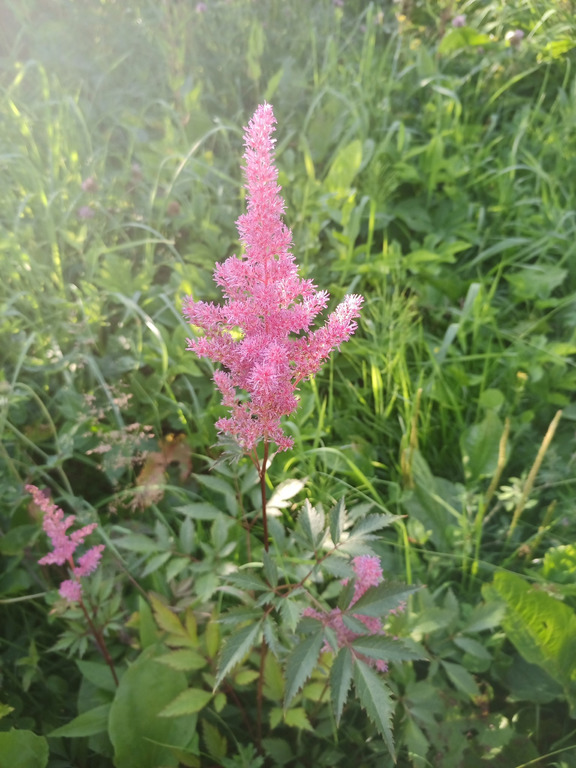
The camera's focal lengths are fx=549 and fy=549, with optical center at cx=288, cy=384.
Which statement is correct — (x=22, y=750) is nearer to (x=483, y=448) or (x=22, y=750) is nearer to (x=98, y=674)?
(x=98, y=674)

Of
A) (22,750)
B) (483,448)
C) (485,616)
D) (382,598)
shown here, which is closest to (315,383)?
(483,448)

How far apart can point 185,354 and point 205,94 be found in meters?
1.95

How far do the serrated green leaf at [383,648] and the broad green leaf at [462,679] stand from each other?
412 millimetres

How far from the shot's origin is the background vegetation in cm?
119

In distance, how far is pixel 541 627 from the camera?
1188 mm

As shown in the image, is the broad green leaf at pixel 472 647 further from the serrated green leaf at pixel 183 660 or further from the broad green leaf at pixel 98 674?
the broad green leaf at pixel 98 674

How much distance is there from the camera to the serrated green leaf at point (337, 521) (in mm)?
855

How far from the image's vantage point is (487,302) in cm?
194

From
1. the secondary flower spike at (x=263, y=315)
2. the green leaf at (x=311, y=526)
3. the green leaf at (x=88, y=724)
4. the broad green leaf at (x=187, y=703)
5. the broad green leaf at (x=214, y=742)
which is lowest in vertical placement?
the broad green leaf at (x=214, y=742)

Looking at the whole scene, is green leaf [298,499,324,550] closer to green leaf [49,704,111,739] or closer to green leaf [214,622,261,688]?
green leaf [214,622,261,688]

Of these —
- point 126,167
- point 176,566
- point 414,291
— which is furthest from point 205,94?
point 176,566

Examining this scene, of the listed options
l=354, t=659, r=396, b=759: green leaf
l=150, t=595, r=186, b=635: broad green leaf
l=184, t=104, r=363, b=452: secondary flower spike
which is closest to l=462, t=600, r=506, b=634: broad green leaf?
l=354, t=659, r=396, b=759: green leaf

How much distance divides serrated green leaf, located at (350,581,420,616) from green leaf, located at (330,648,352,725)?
67mm

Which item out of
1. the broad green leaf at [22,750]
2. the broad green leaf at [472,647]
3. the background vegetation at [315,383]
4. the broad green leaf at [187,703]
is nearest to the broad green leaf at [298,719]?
the background vegetation at [315,383]
